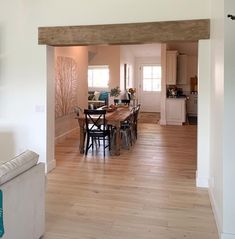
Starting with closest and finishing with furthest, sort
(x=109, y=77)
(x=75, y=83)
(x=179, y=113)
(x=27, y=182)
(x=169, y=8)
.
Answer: (x=27, y=182) → (x=169, y=8) → (x=75, y=83) → (x=179, y=113) → (x=109, y=77)

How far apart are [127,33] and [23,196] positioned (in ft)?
9.45

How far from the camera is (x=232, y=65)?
2.60 m

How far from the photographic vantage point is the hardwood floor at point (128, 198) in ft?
9.83

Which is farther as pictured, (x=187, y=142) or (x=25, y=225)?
(x=187, y=142)

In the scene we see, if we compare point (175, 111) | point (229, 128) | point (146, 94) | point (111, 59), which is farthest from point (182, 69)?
point (229, 128)

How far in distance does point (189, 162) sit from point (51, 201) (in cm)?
290

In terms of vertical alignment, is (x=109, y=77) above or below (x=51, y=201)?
above

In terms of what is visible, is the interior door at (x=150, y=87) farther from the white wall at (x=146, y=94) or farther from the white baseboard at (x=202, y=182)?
the white baseboard at (x=202, y=182)

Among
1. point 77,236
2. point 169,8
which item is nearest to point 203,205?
point 77,236

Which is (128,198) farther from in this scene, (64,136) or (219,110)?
(64,136)

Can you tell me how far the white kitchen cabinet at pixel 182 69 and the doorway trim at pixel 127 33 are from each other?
737 centimetres

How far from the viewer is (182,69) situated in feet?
37.6

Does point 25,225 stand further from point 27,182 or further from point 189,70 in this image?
point 189,70

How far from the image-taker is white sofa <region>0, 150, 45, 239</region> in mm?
2225
